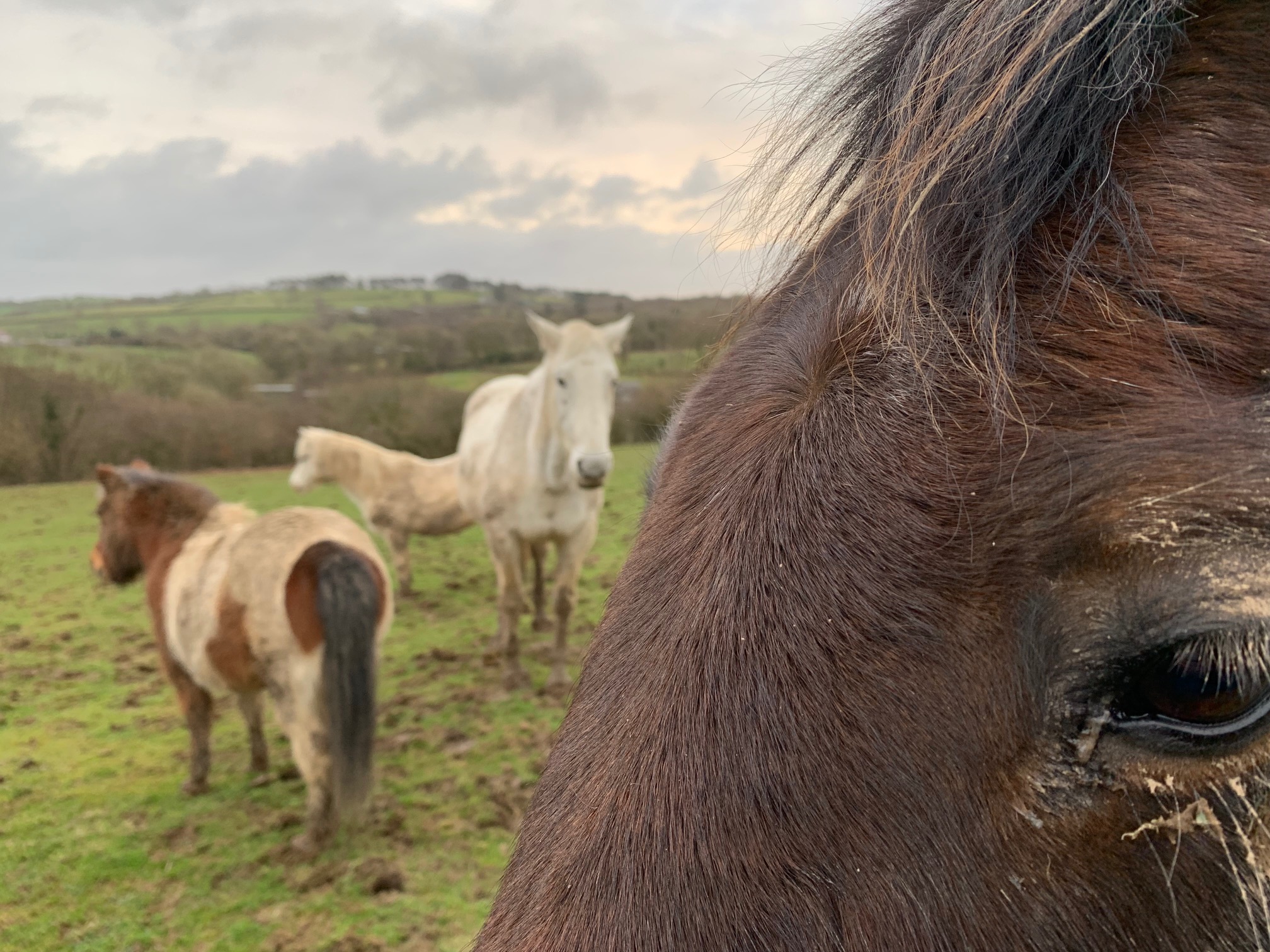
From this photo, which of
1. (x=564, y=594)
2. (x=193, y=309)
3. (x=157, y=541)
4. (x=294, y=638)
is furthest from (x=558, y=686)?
(x=193, y=309)

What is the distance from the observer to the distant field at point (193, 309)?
2552 centimetres

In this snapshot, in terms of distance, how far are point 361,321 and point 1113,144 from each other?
107 ft

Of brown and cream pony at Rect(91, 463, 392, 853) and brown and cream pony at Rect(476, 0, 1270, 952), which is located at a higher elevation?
brown and cream pony at Rect(476, 0, 1270, 952)

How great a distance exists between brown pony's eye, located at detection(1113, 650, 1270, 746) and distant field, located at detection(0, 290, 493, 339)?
92.3 feet

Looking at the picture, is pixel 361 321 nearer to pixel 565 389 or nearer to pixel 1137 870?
pixel 565 389

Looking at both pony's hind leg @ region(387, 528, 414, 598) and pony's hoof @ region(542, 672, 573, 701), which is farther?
pony's hind leg @ region(387, 528, 414, 598)

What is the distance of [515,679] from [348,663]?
2485mm

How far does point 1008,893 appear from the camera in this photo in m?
0.72

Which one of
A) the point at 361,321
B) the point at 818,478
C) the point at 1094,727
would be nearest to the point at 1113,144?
the point at 818,478

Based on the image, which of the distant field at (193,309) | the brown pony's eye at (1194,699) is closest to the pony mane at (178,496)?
the brown pony's eye at (1194,699)

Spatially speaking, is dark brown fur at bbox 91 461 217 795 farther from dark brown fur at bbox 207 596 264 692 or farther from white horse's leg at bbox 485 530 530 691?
white horse's leg at bbox 485 530 530 691

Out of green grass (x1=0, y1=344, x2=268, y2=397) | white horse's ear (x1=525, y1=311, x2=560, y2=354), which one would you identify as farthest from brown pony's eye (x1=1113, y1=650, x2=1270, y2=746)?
green grass (x1=0, y1=344, x2=268, y2=397)

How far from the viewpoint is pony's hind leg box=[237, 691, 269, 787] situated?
4.98m

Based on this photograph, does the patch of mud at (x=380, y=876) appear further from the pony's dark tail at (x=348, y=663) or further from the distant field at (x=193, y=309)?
the distant field at (x=193, y=309)
